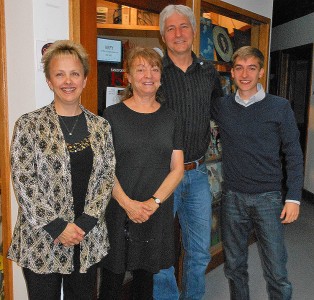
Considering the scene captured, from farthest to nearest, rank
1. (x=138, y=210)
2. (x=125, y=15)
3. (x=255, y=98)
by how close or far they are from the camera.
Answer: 1. (x=125, y=15)
2. (x=255, y=98)
3. (x=138, y=210)

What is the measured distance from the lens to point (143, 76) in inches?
67.6

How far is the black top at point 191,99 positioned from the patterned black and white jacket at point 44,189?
0.63 metres

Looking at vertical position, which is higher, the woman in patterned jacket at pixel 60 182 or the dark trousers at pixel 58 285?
the woman in patterned jacket at pixel 60 182

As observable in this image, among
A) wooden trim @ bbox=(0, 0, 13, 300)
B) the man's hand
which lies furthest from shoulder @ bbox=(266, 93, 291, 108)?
wooden trim @ bbox=(0, 0, 13, 300)

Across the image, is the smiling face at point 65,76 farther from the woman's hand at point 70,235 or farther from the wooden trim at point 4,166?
the woman's hand at point 70,235

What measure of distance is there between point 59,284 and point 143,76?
3.16 ft

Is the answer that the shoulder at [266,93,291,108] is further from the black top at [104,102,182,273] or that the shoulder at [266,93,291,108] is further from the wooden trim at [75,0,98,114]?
the wooden trim at [75,0,98,114]

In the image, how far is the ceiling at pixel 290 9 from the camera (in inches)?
201

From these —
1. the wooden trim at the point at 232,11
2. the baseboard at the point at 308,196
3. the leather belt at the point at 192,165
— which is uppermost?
the wooden trim at the point at 232,11

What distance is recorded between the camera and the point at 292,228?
4.02 metres

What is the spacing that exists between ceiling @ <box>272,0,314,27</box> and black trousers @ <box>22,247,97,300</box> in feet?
15.5

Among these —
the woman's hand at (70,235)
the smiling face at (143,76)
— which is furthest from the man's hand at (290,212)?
the woman's hand at (70,235)

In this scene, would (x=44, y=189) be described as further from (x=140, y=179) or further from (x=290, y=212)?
(x=290, y=212)

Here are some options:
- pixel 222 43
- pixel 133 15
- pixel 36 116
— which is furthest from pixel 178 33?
pixel 222 43
